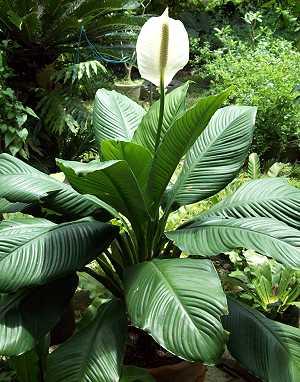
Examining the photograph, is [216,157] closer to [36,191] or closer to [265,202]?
[265,202]

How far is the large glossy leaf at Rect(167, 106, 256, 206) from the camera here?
6.21 ft

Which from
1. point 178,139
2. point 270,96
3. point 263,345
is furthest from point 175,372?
point 270,96

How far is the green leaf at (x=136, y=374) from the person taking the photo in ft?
5.66

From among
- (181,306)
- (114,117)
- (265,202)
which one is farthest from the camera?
(114,117)

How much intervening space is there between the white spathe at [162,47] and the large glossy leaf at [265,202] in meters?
0.53

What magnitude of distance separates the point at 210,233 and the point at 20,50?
344cm

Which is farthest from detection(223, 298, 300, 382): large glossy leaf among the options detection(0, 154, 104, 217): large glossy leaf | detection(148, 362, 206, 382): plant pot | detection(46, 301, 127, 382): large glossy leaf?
detection(0, 154, 104, 217): large glossy leaf

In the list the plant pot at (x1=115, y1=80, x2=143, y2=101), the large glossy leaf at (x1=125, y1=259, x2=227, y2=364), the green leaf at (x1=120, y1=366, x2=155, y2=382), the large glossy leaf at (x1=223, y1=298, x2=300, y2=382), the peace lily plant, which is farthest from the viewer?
the plant pot at (x1=115, y1=80, x2=143, y2=101)

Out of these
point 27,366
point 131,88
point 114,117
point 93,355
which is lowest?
point 131,88

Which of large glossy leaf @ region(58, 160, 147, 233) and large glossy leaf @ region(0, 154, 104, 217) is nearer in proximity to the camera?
large glossy leaf @ region(58, 160, 147, 233)

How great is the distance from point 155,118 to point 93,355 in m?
0.88

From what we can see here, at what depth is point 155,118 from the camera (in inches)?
77.9

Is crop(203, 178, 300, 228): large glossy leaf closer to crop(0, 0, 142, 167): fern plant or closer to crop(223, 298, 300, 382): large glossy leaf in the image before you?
crop(223, 298, 300, 382): large glossy leaf

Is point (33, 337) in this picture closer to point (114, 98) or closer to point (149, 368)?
point (149, 368)
